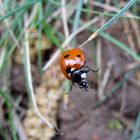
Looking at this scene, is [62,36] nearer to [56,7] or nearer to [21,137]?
[56,7]

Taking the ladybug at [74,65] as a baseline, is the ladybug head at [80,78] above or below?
below

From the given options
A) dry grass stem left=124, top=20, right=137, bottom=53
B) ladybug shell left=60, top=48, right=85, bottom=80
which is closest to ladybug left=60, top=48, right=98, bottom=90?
ladybug shell left=60, top=48, right=85, bottom=80

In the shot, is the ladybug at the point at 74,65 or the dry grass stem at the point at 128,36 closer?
the ladybug at the point at 74,65

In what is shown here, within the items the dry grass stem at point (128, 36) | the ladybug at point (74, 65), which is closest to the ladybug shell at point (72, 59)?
the ladybug at point (74, 65)

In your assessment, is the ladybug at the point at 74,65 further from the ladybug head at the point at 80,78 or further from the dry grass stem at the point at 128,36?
the dry grass stem at the point at 128,36

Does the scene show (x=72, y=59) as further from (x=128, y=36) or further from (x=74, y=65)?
(x=128, y=36)

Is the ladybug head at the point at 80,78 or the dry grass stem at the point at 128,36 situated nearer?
the ladybug head at the point at 80,78

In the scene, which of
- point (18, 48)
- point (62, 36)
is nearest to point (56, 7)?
point (62, 36)
